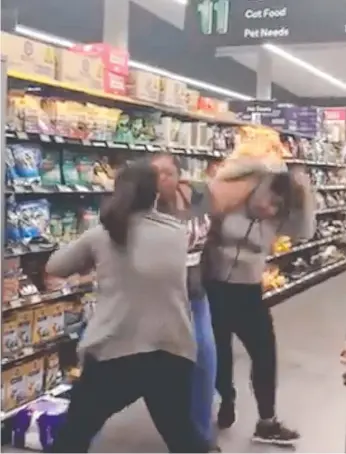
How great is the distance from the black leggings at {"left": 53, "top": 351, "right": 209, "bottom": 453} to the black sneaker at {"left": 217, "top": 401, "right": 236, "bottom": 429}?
5.21 ft

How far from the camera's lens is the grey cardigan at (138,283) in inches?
120

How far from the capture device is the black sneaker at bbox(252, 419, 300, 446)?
4.51m

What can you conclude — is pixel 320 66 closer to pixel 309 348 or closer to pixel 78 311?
pixel 309 348

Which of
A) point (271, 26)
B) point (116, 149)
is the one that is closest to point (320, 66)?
point (271, 26)

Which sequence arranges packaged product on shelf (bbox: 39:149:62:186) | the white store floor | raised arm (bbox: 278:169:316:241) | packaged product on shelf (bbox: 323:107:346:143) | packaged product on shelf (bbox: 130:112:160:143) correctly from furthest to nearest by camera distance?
packaged product on shelf (bbox: 323:107:346:143) → packaged product on shelf (bbox: 130:112:160:143) → packaged product on shelf (bbox: 39:149:62:186) → the white store floor → raised arm (bbox: 278:169:316:241)

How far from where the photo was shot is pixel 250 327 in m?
4.34

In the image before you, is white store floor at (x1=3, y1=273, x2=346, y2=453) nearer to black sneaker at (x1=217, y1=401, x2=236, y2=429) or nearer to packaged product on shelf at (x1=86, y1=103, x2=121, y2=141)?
black sneaker at (x1=217, y1=401, x2=236, y2=429)

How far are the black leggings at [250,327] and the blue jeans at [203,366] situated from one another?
0.25 metres

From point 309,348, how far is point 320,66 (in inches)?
417

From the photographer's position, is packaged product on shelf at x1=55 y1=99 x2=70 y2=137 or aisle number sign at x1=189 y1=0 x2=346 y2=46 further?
aisle number sign at x1=189 y1=0 x2=346 y2=46

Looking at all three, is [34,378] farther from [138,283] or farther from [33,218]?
[138,283]

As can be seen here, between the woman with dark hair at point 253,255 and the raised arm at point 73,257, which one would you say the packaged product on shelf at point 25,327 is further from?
the raised arm at point 73,257

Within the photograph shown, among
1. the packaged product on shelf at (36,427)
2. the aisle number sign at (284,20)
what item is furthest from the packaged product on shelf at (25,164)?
the aisle number sign at (284,20)

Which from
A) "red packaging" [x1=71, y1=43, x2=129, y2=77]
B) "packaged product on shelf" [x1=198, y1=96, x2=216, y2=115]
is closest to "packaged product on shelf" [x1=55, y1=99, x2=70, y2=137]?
"red packaging" [x1=71, y1=43, x2=129, y2=77]
